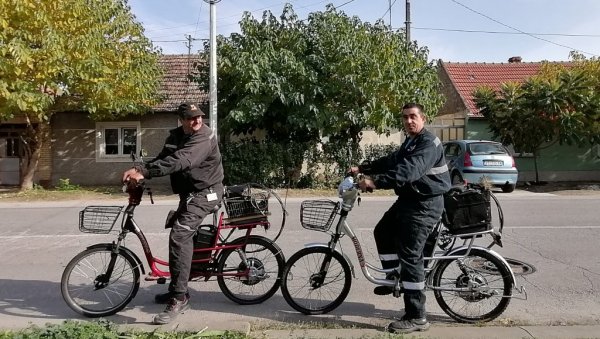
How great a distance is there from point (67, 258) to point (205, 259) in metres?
3.30

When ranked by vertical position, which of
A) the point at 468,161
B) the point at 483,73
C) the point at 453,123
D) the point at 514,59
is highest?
the point at 514,59

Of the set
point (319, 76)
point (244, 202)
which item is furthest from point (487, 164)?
point (244, 202)

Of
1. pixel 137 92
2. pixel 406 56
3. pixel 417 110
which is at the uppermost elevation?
pixel 406 56

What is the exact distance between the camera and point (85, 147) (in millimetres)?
19703

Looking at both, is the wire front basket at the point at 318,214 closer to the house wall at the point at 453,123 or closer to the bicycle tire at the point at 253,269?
the bicycle tire at the point at 253,269

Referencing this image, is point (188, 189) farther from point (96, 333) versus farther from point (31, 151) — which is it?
point (31, 151)

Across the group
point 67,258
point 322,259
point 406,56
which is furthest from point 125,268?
point 406,56

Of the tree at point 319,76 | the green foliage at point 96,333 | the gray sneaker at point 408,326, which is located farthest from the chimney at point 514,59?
the green foliage at point 96,333

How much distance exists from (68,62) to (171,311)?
1219 cm

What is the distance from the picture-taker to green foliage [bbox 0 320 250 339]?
354 centimetres

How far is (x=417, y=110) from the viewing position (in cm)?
421

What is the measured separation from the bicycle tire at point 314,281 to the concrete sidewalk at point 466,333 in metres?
0.52

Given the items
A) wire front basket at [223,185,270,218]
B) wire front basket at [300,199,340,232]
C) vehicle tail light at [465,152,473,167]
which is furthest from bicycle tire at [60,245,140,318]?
vehicle tail light at [465,152,473,167]

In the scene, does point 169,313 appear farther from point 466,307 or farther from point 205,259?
point 466,307
